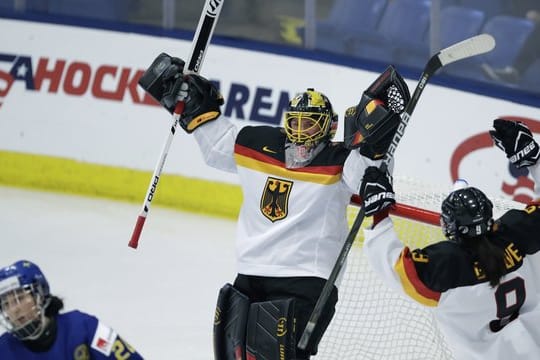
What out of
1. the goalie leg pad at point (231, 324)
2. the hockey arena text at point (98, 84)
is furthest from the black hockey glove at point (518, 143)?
the hockey arena text at point (98, 84)

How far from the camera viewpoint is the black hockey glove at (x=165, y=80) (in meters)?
4.23

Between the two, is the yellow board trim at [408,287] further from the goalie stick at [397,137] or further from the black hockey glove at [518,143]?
the black hockey glove at [518,143]

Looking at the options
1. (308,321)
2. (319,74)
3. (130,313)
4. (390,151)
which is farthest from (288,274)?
(319,74)

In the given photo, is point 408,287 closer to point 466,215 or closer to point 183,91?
point 466,215

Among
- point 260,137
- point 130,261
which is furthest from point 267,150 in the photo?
point 130,261

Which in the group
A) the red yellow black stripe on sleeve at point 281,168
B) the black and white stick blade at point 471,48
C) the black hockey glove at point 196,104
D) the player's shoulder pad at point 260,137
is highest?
the black and white stick blade at point 471,48

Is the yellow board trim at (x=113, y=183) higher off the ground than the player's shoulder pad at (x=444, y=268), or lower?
higher

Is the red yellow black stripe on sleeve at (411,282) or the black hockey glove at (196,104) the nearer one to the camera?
the red yellow black stripe on sleeve at (411,282)

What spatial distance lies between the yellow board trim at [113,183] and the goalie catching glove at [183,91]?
118 inches

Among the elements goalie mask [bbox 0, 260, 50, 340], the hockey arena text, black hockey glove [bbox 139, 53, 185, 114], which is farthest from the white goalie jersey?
the hockey arena text

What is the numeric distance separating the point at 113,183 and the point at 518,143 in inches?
162

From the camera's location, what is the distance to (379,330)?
4.63 meters

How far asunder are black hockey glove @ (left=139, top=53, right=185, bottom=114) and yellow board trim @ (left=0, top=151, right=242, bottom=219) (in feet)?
9.83

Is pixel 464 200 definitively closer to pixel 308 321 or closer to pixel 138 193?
pixel 308 321
